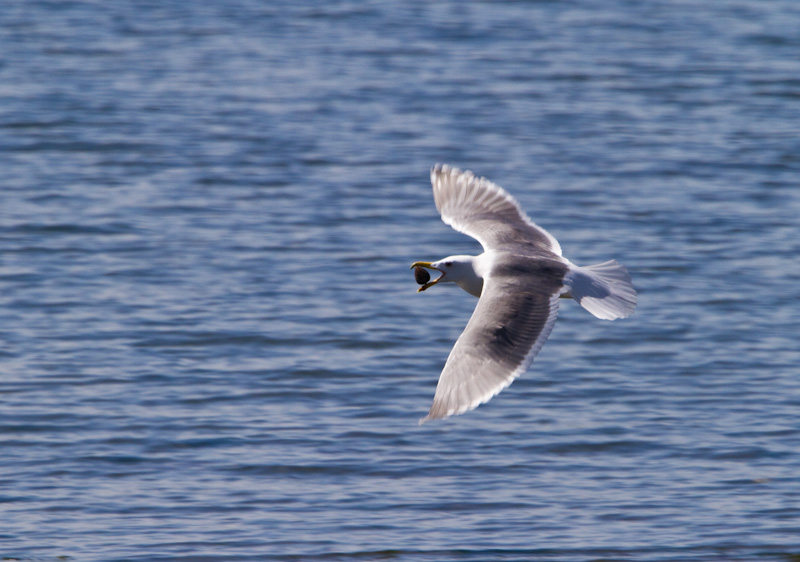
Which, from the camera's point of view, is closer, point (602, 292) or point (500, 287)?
point (500, 287)

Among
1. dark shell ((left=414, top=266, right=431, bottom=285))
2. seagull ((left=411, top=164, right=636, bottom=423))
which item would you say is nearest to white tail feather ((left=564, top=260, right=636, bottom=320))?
seagull ((left=411, top=164, right=636, bottom=423))

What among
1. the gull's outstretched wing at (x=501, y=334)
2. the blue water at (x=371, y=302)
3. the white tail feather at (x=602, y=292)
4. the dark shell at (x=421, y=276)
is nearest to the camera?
the gull's outstretched wing at (x=501, y=334)

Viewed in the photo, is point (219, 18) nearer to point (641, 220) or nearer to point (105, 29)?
point (105, 29)

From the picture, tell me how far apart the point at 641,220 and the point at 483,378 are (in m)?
5.79

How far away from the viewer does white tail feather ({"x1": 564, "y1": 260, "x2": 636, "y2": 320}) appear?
641 cm

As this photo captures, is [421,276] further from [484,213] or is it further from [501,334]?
[501,334]

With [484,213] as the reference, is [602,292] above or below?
below

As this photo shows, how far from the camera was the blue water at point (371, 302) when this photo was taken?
701cm

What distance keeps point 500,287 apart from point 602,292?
0.55m

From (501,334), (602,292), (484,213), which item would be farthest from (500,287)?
(484,213)

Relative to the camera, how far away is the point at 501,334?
595cm

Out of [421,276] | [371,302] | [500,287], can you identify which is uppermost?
[500,287]

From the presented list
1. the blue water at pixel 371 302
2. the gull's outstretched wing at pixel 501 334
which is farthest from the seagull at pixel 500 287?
the blue water at pixel 371 302

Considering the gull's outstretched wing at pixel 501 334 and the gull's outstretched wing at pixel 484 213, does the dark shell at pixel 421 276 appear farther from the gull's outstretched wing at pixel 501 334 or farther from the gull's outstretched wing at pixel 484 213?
the gull's outstretched wing at pixel 501 334
